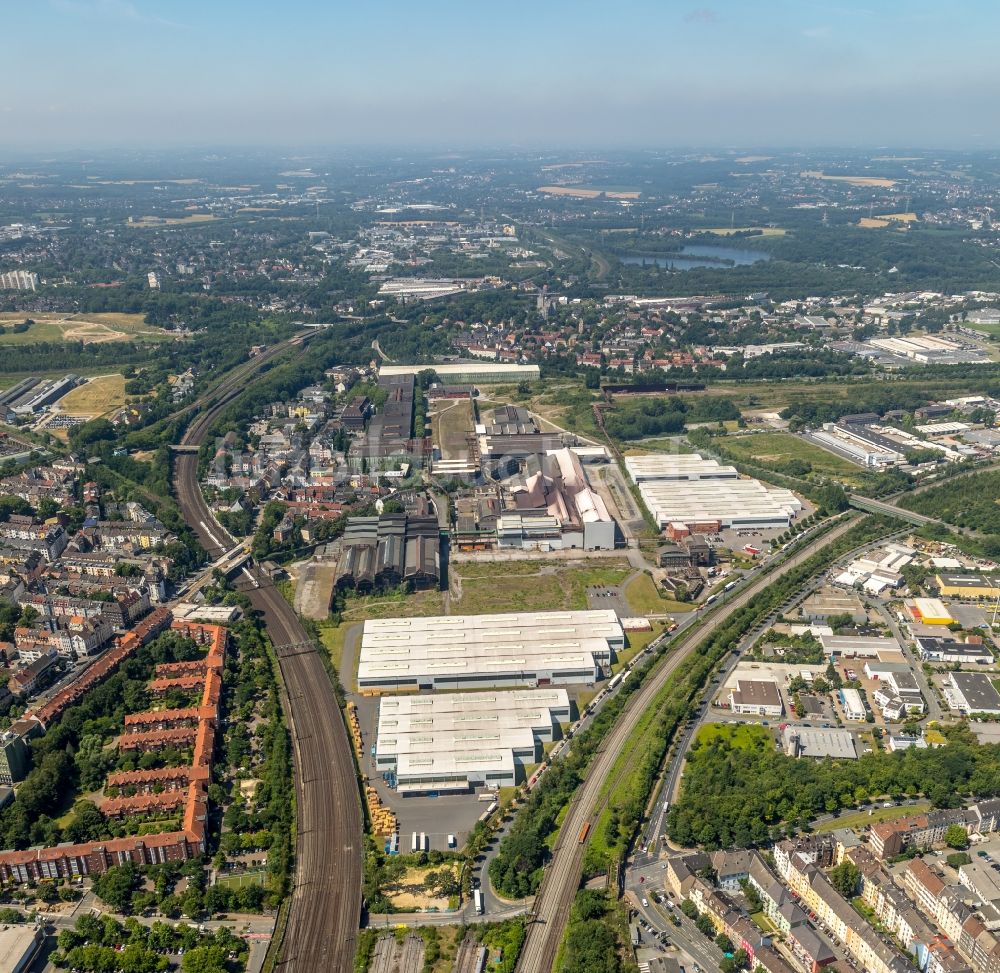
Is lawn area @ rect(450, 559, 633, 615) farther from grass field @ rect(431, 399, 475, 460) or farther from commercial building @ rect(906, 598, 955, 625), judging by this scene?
grass field @ rect(431, 399, 475, 460)

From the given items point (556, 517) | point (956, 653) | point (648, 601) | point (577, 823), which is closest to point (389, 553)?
point (556, 517)

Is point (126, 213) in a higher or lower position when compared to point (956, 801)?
higher

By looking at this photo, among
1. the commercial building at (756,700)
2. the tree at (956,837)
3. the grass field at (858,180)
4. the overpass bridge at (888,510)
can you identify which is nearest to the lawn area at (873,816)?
the tree at (956,837)

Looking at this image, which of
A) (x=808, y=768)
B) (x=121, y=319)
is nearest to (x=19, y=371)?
(x=121, y=319)

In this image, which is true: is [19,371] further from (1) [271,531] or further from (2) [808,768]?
(2) [808,768]

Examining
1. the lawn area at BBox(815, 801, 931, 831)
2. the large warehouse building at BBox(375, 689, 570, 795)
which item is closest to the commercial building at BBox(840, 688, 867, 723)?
the lawn area at BBox(815, 801, 931, 831)

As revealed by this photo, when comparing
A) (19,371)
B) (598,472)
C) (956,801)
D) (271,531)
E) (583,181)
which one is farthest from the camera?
(583,181)

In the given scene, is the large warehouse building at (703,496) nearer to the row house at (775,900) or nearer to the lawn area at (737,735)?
the lawn area at (737,735)
